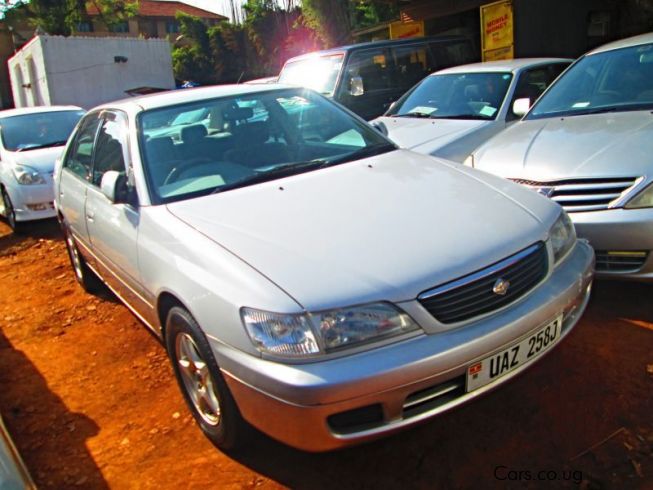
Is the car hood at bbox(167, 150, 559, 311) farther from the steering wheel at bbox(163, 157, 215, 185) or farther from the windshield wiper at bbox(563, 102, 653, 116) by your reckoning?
the windshield wiper at bbox(563, 102, 653, 116)

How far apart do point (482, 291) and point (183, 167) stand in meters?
1.72

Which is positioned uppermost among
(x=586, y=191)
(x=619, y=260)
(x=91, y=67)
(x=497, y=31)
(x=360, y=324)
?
(x=91, y=67)

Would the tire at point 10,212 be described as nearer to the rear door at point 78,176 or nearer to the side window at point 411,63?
the rear door at point 78,176

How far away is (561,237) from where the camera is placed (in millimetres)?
2684

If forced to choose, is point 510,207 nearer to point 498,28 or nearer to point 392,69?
point 392,69

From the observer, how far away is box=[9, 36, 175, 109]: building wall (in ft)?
58.3

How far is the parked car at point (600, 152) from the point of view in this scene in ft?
10.7

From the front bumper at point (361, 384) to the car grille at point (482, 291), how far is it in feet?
0.17

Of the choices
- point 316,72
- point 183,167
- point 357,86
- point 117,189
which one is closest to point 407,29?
point 316,72

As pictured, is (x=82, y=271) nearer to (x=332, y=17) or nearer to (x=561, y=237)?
(x=561, y=237)

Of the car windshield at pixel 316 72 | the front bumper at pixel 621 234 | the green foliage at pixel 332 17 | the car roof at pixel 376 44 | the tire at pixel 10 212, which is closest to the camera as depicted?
the front bumper at pixel 621 234

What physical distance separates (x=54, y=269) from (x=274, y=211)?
3.94 metres

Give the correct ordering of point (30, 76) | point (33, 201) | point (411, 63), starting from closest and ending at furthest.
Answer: point (33, 201) → point (411, 63) → point (30, 76)

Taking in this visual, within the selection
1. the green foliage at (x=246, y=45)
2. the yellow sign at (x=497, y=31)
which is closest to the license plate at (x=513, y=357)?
the yellow sign at (x=497, y=31)
